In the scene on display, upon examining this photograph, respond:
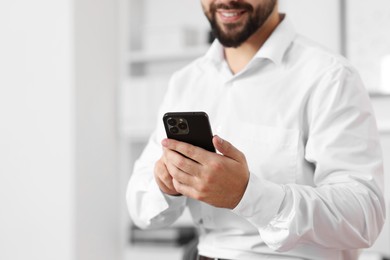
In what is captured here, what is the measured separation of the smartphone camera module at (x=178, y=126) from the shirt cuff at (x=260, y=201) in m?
0.15

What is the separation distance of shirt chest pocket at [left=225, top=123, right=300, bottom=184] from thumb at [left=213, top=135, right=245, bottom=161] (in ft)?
0.67

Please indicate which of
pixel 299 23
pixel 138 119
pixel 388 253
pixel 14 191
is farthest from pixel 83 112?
pixel 388 253

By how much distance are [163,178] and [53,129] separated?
184 centimetres

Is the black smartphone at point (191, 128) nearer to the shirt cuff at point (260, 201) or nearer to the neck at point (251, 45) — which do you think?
the shirt cuff at point (260, 201)

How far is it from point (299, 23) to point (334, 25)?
6.3 inches

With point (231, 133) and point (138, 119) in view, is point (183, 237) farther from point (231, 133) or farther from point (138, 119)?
point (231, 133)

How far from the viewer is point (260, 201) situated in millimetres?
1164

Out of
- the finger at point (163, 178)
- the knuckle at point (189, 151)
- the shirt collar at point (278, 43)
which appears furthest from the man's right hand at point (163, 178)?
the shirt collar at point (278, 43)

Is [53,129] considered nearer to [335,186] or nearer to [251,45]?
[251,45]

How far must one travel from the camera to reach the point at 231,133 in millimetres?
1423

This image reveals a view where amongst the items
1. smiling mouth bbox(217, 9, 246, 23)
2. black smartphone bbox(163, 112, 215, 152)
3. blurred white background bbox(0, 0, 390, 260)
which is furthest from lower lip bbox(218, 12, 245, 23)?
blurred white background bbox(0, 0, 390, 260)

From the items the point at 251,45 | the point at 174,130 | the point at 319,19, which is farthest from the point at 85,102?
the point at 174,130

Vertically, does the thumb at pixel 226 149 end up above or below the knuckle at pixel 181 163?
above

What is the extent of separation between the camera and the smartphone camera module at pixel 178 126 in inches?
46.2
